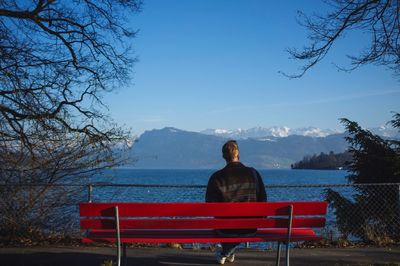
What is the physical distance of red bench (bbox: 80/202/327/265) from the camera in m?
6.30

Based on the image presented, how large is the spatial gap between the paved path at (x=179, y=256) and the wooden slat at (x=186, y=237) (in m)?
Result: 1.26

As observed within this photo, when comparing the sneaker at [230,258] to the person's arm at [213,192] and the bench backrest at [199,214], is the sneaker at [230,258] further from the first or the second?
the bench backrest at [199,214]

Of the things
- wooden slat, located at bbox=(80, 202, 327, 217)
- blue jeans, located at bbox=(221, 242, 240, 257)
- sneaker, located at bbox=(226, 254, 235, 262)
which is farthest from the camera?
sneaker, located at bbox=(226, 254, 235, 262)

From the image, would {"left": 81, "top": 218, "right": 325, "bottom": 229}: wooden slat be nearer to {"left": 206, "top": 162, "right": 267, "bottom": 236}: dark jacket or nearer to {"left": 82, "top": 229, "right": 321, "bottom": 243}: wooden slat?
{"left": 82, "top": 229, "right": 321, "bottom": 243}: wooden slat

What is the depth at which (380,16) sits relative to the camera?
9.94m

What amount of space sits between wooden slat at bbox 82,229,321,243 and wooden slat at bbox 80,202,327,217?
13.7 inches

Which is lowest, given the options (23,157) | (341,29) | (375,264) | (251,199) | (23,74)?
(375,264)

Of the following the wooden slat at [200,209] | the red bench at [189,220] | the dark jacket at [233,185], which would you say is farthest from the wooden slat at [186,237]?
the wooden slat at [200,209]

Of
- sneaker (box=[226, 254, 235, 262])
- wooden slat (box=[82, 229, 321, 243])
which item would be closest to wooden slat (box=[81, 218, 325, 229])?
wooden slat (box=[82, 229, 321, 243])

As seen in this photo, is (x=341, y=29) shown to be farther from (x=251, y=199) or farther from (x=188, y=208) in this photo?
(x=188, y=208)

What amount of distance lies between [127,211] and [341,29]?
602cm

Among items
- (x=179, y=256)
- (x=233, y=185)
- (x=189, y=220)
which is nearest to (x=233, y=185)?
(x=233, y=185)

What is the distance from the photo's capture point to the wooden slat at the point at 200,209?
6.25 meters

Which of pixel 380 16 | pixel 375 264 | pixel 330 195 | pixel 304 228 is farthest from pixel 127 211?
pixel 330 195
